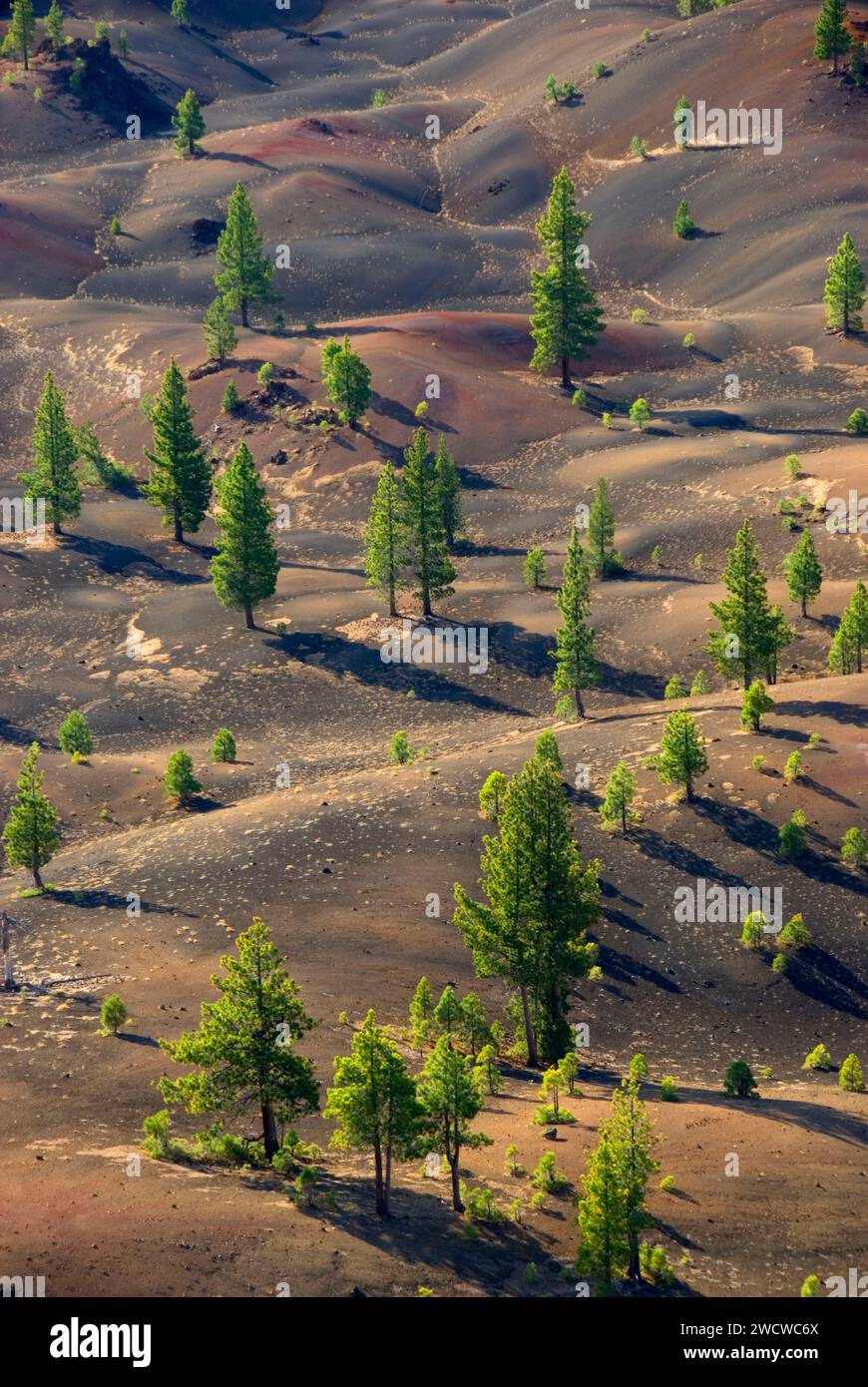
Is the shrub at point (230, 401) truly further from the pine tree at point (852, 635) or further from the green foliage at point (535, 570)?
the pine tree at point (852, 635)

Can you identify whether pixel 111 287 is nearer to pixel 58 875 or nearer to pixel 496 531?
pixel 496 531

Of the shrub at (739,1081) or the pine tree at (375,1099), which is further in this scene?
the shrub at (739,1081)

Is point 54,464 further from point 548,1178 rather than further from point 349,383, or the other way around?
point 548,1178

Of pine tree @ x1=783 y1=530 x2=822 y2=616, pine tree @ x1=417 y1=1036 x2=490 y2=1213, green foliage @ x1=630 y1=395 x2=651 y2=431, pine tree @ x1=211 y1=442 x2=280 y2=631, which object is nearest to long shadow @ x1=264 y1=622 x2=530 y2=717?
pine tree @ x1=211 y1=442 x2=280 y2=631

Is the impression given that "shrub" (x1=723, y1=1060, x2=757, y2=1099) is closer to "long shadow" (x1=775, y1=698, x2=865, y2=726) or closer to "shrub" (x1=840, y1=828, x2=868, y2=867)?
"shrub" (x1=840, y1=828, x2=868, y2=867)

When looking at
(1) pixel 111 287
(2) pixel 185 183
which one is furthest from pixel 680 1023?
(2) pixel 185 183

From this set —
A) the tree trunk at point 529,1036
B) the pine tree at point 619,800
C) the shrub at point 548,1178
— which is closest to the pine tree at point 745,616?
the pine tree at point 619,800
